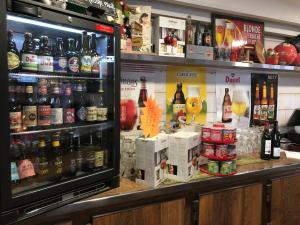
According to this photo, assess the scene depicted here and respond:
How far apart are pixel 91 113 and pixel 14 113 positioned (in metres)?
0.47

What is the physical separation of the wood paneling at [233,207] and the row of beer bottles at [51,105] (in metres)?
1.00

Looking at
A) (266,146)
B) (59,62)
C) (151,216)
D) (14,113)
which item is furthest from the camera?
(266,146)

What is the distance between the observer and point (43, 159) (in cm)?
164

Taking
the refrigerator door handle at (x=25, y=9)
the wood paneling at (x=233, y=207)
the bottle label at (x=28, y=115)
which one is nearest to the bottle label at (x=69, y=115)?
the bottle label at (x=28, y=115)

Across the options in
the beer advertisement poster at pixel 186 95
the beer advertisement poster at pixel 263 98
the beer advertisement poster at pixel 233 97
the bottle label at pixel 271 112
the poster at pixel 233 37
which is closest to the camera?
the beer advertisement poster at pixel 186 95

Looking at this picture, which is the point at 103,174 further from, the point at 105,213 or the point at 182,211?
the point at 182,211

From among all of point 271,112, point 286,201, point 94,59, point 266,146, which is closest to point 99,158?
point 94,59

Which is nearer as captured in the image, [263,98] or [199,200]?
[199,200]

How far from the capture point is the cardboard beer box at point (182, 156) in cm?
200

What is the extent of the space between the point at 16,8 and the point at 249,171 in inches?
76.1

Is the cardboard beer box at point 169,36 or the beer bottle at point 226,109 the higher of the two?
the cardboard beer box at point 169,36

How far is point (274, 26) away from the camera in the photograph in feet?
10.6

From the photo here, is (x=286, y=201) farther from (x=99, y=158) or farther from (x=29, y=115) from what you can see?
(x=29, y=115)

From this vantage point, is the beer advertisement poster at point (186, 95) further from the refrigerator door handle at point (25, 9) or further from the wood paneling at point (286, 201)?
the refrigerator door handle at point (25, 9)
